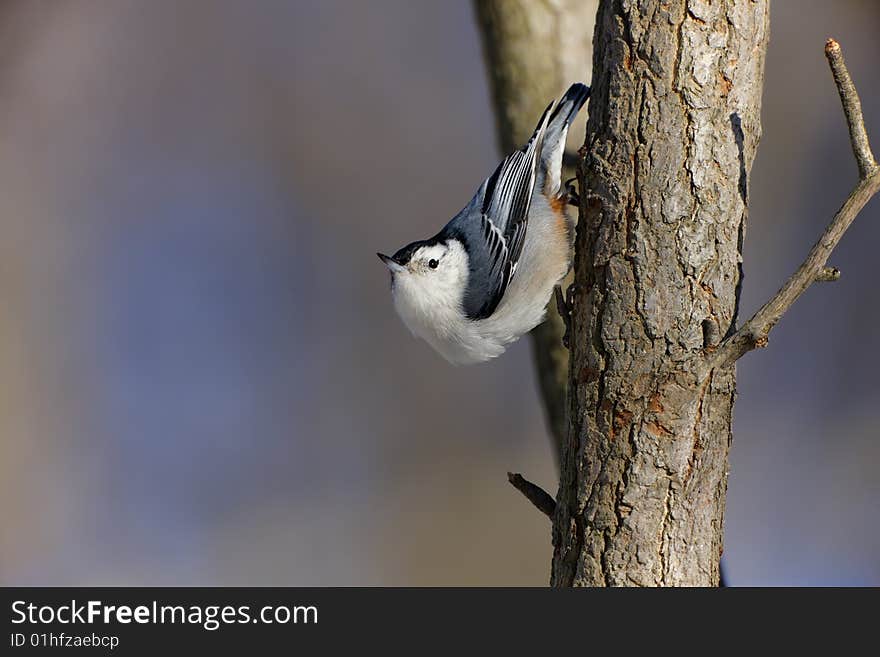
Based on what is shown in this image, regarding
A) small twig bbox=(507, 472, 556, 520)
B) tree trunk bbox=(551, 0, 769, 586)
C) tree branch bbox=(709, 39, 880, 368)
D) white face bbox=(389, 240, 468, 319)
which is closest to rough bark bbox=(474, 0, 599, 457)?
white face bbox=(389, 240, 468, 319)

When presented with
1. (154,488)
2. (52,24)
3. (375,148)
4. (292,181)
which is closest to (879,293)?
(375,148)

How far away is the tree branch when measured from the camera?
1.42 meters

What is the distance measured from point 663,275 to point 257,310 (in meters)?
3.13

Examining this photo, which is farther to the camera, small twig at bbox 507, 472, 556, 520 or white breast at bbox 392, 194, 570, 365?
white breast at bbox 392, 194, 570, 365

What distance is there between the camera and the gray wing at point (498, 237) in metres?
2.51

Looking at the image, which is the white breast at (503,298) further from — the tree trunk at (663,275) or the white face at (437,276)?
the tree trunk at (663,275)

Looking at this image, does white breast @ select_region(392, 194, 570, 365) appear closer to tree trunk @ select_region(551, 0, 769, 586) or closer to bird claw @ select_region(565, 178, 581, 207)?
bird claw @ select_region(565, 178, 581, 207)

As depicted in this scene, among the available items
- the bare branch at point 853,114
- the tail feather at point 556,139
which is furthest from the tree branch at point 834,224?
the tail feather at point 556,139

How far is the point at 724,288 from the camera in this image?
62.1 inches

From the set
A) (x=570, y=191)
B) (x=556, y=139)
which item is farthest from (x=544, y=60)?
(x=570, y=191)

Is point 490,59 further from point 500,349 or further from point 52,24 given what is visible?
point 52,24

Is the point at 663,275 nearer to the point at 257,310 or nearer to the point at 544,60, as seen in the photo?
the point at 544,60

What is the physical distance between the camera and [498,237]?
8.32ft

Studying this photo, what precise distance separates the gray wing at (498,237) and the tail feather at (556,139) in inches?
1.4
